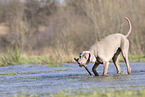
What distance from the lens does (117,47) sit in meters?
11.4

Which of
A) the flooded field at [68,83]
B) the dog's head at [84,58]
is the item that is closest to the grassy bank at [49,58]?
the flooded field at [68,83]

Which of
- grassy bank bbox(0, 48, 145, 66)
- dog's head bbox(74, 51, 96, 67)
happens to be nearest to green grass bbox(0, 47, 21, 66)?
grassy bank bbox(0, 48, 145, 66)

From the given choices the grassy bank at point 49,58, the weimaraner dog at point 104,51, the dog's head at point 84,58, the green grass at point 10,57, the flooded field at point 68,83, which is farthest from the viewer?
the green grass at point 10,57

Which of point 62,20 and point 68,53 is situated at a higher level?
point 62,20

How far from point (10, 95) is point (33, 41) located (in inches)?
1236

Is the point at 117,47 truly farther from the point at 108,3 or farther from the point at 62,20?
the point at 62,20

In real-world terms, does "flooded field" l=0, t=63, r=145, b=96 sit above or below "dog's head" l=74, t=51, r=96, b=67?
below

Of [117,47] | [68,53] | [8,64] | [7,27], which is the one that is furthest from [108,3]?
[7,27]

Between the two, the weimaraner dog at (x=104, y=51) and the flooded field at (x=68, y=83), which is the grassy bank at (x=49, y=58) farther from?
the flooded field at (x=68, y=83)

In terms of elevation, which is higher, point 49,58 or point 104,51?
point 104,51

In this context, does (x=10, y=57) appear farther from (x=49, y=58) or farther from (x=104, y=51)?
(x=104, y=51)

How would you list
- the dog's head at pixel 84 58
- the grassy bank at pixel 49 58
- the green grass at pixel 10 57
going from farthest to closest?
the green grass at pixel 10 57 → the grassy bank at pixel 49 58 → the dog's head at pixel 84 58

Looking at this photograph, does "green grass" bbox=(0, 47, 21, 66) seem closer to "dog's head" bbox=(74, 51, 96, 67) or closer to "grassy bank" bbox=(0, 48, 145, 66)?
"grassy bank" bbox=(0, 48, 145, 66)

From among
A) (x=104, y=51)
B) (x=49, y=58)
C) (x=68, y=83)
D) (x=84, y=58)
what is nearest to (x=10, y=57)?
(x=49, y=58)
